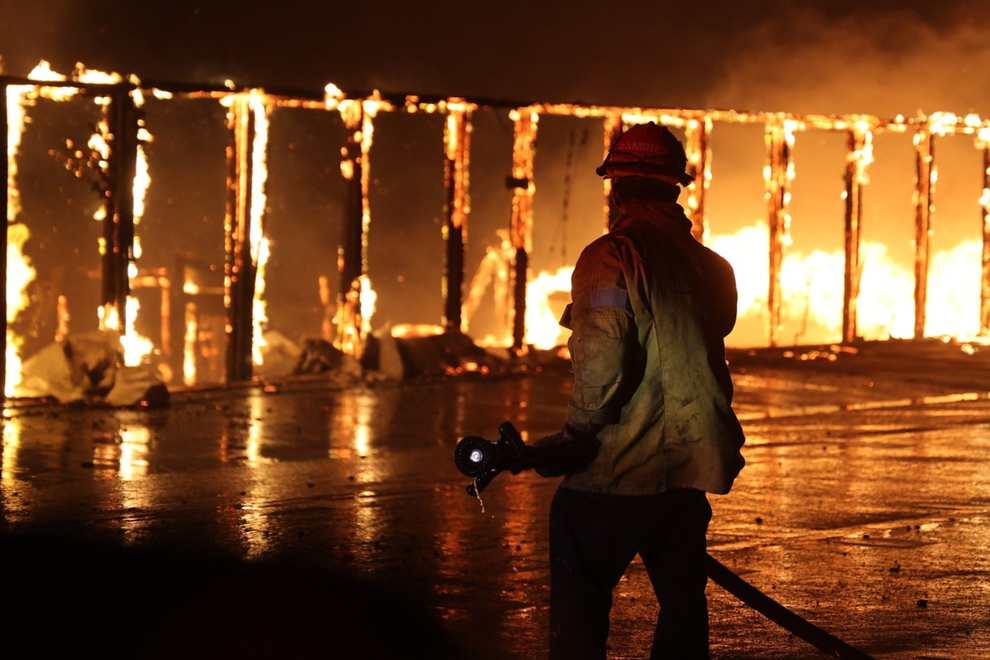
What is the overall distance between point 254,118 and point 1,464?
6.61m

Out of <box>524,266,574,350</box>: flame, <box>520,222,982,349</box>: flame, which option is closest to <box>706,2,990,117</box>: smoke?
<box>520,222,982,349</box>: flame

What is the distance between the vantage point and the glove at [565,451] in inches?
128

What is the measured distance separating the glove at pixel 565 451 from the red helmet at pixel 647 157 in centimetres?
79

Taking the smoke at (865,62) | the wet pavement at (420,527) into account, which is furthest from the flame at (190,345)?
the wet pavement at (420,527)

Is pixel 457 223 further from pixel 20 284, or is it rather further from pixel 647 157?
pixel 647 157

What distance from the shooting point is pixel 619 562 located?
3348mm

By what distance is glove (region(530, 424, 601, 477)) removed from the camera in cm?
326

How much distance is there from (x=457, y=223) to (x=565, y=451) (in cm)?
1192

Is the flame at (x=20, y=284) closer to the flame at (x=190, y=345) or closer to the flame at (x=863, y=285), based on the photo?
the flame at (x=190, y=345)

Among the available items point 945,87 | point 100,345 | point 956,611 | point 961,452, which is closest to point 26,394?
point 100,345

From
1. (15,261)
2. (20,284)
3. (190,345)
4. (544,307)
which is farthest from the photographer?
(190,345)

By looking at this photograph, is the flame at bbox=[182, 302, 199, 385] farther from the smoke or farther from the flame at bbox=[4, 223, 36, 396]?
the smoke

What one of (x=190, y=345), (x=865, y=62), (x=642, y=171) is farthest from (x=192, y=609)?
(x=190, y=345)

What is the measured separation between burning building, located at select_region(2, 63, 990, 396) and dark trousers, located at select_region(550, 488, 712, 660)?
11620 mm
